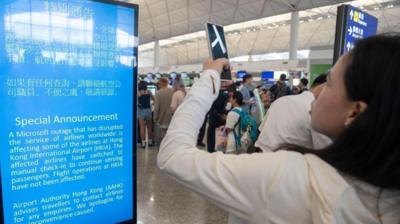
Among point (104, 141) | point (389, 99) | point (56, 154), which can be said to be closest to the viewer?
point (389, 99)

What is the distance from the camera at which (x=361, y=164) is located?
0.74 metres

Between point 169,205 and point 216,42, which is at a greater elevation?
point 216,42

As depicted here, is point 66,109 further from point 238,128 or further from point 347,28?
point 238,128

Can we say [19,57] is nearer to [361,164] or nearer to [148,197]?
[361,164]

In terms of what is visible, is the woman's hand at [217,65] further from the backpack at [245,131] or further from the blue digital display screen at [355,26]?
the backpack at [245,131]

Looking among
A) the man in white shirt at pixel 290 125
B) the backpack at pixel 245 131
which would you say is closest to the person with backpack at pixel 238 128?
the backpack at pixel 245 131

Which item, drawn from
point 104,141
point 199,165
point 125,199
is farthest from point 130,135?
point 199,165

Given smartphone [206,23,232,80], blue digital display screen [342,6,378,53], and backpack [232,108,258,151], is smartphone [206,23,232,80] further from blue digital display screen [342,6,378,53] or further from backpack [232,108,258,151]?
backpack [232,108,258,151]

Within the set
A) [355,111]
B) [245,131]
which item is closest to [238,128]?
[245,131]

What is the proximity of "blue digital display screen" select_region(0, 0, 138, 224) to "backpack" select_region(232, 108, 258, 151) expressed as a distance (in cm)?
230

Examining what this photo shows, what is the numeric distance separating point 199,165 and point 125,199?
136 cm

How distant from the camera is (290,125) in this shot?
4.85ft

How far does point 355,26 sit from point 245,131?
7.53ft

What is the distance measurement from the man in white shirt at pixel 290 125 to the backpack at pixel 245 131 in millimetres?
2449
